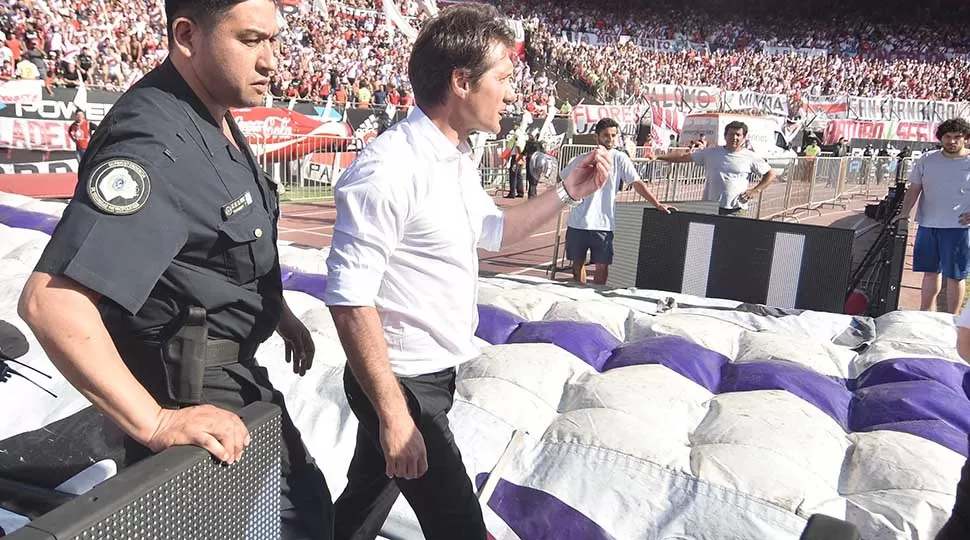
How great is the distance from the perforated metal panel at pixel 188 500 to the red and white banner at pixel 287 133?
35.0 feet

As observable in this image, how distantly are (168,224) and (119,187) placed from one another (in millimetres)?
104

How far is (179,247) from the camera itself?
4.35ft

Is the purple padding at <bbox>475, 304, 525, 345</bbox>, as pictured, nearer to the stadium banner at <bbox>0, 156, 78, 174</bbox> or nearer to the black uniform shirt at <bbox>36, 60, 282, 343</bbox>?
the black uniform shirt at <bbox>36, 60, 282, 343</bbox>

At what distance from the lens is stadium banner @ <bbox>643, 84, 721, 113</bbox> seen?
2625cm

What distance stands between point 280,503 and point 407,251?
62cm

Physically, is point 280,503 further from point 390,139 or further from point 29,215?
point 29,215

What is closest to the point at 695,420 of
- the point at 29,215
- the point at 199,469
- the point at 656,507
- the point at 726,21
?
the point at 656,507

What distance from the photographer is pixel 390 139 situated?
1771 mm

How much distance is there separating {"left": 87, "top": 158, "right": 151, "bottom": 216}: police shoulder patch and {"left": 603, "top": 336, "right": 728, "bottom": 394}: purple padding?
2.61 meters

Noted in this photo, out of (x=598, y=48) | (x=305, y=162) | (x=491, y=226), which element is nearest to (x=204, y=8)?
(x=491, y=226)

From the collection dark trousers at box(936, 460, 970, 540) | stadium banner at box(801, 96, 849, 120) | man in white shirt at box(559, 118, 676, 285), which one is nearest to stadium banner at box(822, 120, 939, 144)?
stadium banner at box(801, 96, 849, 120)

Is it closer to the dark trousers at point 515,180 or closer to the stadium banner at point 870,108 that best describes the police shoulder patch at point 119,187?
the dark trousers at point 515,180

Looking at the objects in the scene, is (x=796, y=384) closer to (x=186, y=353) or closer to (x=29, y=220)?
(x=186, y=353)

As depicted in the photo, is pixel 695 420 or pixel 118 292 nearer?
pixel 118 292
